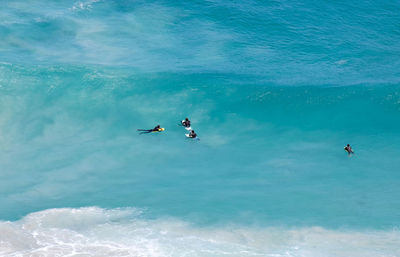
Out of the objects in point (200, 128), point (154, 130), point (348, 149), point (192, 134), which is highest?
point (200, 128)

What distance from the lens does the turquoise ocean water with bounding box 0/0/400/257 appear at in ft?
71.1

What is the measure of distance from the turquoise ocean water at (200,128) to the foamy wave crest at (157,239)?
76mm

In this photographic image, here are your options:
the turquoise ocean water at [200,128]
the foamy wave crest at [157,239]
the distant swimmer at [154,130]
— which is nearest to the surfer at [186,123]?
the turquoise ocean water at [200,128]

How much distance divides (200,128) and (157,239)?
388 inches

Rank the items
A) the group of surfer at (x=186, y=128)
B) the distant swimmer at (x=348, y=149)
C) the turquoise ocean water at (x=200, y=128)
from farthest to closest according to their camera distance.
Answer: the group of surfer at (x=186, y=128)
the distant swimmer at (x=348, y=149)
the turquoise ocean water at (x=200, y=128)

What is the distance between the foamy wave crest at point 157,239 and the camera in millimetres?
20297

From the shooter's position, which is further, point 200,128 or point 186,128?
point 200,128

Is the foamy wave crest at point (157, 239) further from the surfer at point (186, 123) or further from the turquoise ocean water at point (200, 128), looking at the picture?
the surfer at point (186, 123)

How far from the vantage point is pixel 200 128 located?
29.3m

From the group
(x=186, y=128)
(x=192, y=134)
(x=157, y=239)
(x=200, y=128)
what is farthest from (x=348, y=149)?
(x=157, y=239)

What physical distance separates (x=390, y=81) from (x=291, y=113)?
26.0 feet

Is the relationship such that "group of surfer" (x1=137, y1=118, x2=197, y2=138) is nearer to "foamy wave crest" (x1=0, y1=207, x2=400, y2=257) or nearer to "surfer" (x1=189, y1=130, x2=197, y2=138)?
"surfer" (x1=189, y1=130, x2=197, y2=138)

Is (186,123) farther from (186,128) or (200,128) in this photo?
(200,128)

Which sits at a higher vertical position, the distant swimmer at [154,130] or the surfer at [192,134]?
the distant swimmer at [154,130]
